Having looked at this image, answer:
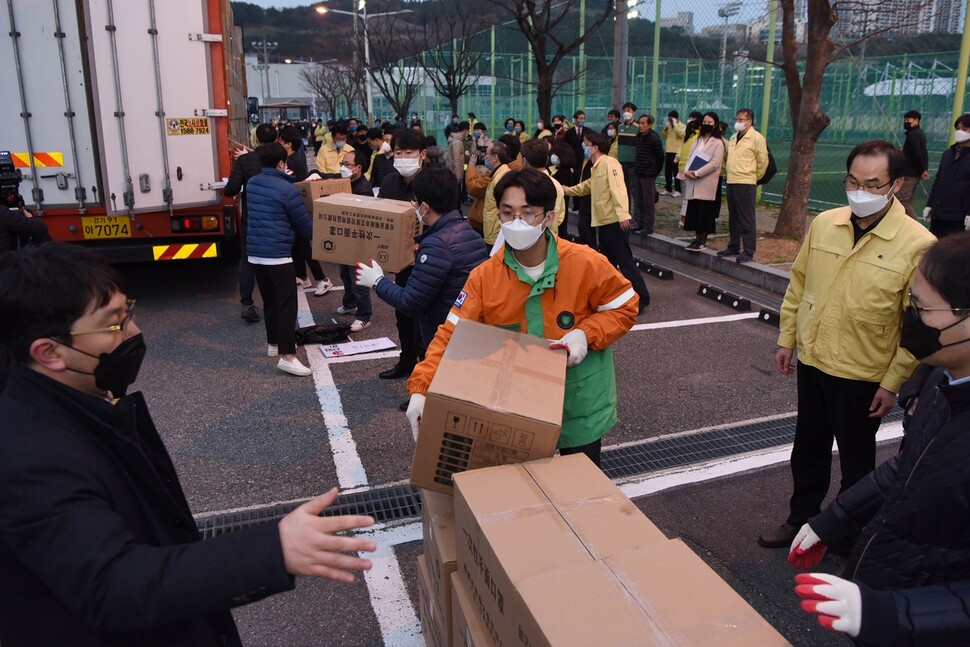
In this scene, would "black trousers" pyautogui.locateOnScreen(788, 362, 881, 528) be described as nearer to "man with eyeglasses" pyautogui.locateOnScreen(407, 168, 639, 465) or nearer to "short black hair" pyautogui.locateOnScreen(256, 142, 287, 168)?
"man with eyeglasses" pyautogui.locateOnScreen(407, 168, 639, 465)

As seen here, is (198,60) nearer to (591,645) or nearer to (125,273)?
(125,273)

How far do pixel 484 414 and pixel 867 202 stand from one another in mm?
2011

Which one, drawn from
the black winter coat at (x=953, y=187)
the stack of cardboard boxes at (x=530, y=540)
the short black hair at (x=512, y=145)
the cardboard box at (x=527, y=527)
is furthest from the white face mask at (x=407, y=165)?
the black winter coat at (x=953, y=187)

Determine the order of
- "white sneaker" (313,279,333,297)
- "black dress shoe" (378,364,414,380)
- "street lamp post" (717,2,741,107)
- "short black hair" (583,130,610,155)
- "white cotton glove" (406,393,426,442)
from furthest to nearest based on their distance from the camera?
"street lamp post" (717,2,741,107), "white sneaker" (313,279,333,297), "short black hair" (583,130,610,155), "black dress shoe" (378,364,414,380), "white cotton glove" (406,393,426,442)

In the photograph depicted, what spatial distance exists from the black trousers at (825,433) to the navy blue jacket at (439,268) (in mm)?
1941

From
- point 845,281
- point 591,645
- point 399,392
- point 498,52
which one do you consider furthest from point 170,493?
point 498,52

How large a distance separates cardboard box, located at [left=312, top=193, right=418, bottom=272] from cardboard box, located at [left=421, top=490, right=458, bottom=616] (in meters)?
2.88

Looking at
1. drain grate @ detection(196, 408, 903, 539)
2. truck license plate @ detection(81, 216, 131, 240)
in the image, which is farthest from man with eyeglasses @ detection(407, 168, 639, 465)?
truck license plate @ detection(81, 216, 131, 240)

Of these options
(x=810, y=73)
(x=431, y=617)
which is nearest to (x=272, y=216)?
(x=431, y=617)

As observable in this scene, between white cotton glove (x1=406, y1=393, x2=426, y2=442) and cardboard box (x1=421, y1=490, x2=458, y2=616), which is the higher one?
white cotton glove (x1=406, y1=393, x2=426, y2=442)

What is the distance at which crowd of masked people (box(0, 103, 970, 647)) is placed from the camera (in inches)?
54.6

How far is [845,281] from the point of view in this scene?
3209 mm

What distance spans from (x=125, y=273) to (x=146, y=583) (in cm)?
912

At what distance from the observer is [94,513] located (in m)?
1.39
